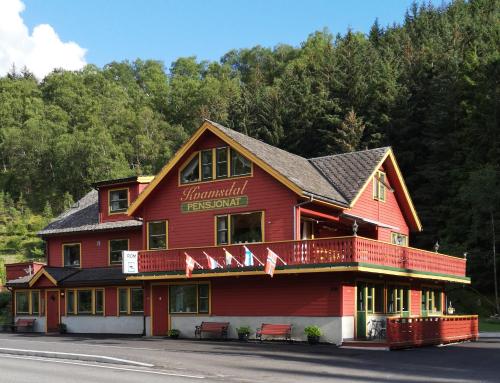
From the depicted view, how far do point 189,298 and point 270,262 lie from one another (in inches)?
261

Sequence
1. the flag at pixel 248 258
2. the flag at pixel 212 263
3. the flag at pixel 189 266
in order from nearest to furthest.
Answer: the flag at pixel 248 258 → the flag at pixel 212 263 → the flag at pixel 189 266

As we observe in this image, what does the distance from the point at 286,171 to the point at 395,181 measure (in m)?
8.94

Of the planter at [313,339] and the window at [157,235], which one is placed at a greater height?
the window at [157,235]

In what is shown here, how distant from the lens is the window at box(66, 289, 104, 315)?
38094 millimetres

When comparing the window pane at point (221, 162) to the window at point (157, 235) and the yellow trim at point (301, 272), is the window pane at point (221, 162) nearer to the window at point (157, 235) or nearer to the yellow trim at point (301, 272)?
the window at point (157, 235)

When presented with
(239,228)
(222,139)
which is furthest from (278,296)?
(222,139)

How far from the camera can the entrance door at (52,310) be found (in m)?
39.5

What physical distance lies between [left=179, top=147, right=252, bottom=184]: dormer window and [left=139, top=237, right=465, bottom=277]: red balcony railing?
3866 millimetres

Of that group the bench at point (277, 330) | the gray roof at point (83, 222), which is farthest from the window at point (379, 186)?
the gray roof at point (83, 222)

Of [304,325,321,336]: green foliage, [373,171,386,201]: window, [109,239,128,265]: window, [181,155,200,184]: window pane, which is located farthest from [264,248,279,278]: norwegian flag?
[109,239,128,265]: window

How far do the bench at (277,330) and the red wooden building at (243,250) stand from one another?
1.26 ft

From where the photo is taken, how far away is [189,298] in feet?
109

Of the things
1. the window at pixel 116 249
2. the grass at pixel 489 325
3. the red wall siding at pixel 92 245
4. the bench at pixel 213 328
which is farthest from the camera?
the grass at pixel 489 325

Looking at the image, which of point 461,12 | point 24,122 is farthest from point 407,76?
point 24,122
